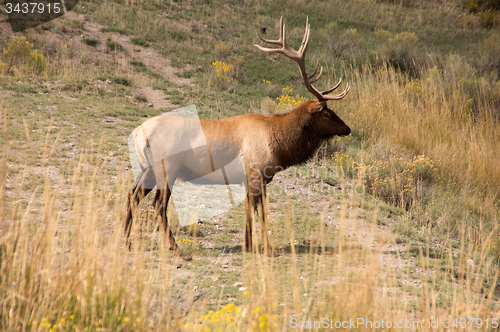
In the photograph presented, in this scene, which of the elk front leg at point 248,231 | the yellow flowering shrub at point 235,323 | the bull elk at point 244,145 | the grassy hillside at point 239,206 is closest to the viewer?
the yellow flowering shrub at point 235,323

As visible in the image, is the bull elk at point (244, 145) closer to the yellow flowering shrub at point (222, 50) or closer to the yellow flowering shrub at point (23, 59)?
the yellow flowering shrub at point (23, 59)

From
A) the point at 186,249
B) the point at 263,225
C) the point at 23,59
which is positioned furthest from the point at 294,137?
the point at 23,59

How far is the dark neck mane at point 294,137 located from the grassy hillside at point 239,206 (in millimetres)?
875

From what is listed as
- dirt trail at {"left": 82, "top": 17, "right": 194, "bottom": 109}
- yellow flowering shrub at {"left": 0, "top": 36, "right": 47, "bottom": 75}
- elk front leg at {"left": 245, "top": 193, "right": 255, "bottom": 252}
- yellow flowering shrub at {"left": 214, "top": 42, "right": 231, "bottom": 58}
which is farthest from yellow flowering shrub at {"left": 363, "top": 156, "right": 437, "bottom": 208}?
yellow flowering shrub at {"left": 0, "top": 36, "right": 47, "bottom": 75}

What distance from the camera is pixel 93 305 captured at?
277cm

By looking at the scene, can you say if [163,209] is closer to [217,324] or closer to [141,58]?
[217,324]

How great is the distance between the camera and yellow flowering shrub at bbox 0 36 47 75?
35.1 feet

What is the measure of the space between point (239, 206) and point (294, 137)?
1.76 meters

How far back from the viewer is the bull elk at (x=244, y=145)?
525 centimetres

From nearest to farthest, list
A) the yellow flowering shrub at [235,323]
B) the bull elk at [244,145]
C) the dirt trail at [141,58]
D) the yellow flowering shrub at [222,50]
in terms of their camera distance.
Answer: the yellow flowering shrub at [235,323] < the bull elk at [244,145] < the dirt trail at [141,58] < the yellow flowering shrub at [222,50]

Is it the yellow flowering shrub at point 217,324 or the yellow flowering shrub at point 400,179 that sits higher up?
the yellow flowering shrub at point 217,324

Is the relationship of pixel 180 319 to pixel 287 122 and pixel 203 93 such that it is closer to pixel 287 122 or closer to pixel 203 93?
pixel 287 122

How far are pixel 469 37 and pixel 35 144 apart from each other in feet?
66.0

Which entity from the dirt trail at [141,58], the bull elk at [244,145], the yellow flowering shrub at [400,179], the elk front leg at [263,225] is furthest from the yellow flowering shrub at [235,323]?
the dirt trail at [141,58]
